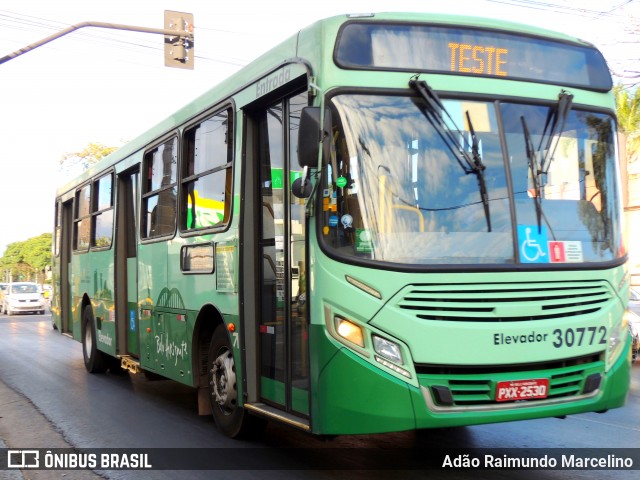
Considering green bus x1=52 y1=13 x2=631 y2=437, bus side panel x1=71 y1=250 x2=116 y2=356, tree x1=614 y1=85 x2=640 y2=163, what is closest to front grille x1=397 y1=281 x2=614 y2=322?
green bus x1=52 y1=13 x2=631 y2=437

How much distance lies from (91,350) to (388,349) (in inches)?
Result: 341

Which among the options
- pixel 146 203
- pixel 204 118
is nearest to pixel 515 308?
pixel 204 118

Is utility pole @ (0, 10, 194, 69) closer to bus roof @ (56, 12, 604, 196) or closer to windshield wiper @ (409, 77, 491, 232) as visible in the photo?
bus roof @ (56, 12, 604, 196)

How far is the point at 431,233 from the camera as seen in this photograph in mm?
5441

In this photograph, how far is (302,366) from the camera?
5922 mm

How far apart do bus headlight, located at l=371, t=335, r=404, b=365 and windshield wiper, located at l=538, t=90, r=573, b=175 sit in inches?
70.4

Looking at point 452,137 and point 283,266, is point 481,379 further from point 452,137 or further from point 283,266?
point 283,266

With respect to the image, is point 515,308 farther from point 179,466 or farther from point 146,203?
point 146,203

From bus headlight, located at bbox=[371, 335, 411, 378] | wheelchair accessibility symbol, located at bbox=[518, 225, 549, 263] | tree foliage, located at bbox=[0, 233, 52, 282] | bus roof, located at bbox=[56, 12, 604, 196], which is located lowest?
bus headlight, located at bbox=[371, 335, 411, 378]

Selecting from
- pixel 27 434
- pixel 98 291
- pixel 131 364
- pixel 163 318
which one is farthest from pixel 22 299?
pixel 27 434

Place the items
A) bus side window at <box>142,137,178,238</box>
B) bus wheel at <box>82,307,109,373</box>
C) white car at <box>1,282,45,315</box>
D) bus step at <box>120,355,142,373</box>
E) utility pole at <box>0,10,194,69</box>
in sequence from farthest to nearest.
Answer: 1. white car at <box>1,282,45,315</box>
2. utility pole at <box>0,10,194,69</box>
3. bus wheel at <box>82,307,109,373</box>
4. bus step at <box>120,355,142,373</box>
5. bus side window at <box>142,137,178,238</box>

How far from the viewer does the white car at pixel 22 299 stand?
36.7 metres

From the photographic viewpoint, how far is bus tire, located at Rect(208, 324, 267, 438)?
23.6 ft

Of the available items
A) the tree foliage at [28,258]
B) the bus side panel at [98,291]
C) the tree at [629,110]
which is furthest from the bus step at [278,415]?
the tree foliage at [28,258]
